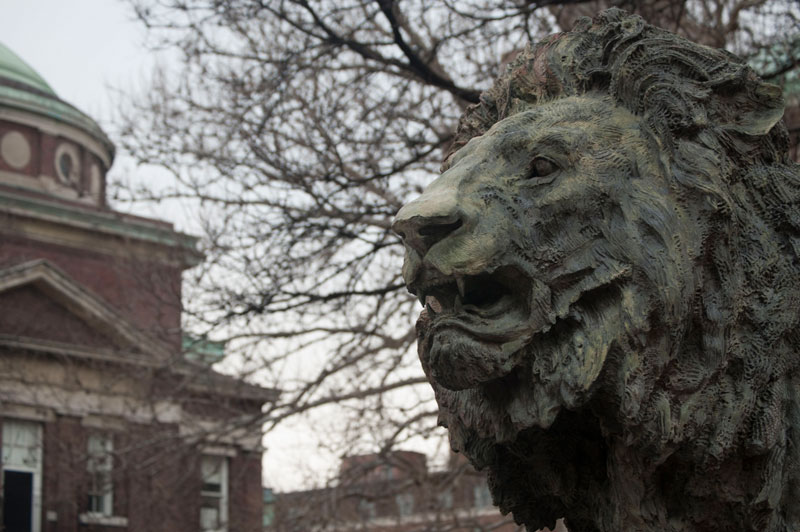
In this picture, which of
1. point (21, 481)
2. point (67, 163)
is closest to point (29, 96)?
point (67, 163)

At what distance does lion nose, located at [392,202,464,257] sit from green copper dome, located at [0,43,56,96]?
3155cm

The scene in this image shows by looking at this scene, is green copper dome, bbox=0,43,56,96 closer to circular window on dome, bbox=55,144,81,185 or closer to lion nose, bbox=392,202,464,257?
circular window on dome, bbox=55,144,81,185

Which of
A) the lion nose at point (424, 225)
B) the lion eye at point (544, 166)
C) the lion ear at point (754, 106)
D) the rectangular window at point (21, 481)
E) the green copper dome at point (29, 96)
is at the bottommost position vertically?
the lion nose at point (424, 225)

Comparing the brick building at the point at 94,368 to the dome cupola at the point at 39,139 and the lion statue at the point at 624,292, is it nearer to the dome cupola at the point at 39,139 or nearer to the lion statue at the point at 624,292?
the dome cupola at the point at 39,139

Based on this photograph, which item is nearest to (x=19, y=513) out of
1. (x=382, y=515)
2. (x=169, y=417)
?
(x=169, y=417)

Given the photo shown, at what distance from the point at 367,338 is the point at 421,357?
9.27 m

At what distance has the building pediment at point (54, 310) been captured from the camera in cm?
2367

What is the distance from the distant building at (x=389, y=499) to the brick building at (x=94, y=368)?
961 millimetres

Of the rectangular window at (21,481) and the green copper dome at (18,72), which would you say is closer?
the rectangular window at (21,481)

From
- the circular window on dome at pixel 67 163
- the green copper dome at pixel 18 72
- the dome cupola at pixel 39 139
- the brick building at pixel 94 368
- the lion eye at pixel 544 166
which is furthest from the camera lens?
the green copper dome at pixel 18 72

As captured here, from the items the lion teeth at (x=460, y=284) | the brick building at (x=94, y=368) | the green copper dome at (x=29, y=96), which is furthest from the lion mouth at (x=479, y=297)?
the green copper dome at (x=29, y=96)

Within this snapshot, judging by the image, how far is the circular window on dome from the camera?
30.8 metres

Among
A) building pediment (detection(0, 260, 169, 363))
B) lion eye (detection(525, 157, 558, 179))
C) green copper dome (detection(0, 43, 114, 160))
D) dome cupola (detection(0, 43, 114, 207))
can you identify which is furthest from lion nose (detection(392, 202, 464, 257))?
green copper dome (detection(0, 43, 114, 160))

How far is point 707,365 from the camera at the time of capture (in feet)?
7.09
